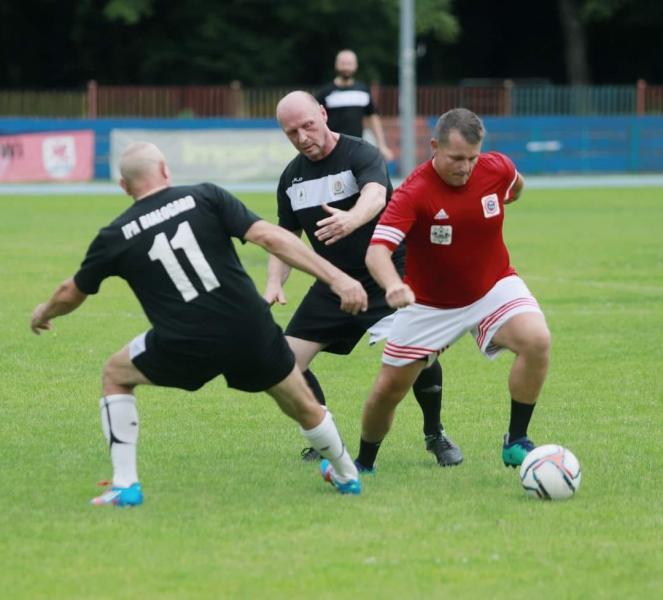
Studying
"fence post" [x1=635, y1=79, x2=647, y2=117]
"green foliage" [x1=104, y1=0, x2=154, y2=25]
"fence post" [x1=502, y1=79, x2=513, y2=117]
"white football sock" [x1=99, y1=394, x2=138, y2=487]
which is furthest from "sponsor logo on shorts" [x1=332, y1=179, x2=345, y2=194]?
"green foliage" [x1=104, y1=0, x2=154, y2=25]

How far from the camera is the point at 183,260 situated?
5789mm

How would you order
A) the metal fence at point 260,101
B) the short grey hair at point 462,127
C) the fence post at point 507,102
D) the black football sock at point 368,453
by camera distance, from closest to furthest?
the short grey hair at point 462,127 → the black football sock at point 368,453 → the metal fence at point 260,101 → the fence post at point 507,102

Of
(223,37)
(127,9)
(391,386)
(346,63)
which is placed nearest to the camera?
(391,386)

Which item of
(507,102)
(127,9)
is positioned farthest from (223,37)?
(507,102)

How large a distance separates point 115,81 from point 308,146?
3871 centimetres

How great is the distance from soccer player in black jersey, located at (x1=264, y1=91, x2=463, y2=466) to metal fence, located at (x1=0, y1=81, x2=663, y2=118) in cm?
2866

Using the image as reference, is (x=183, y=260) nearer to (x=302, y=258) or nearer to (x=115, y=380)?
(x=302, y=258)

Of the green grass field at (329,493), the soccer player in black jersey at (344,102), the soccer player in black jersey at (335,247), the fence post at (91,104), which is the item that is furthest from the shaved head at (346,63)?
the fence post at (91,104)

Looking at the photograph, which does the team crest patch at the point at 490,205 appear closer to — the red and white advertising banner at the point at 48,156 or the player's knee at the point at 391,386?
the player's knee at the point at 391,386

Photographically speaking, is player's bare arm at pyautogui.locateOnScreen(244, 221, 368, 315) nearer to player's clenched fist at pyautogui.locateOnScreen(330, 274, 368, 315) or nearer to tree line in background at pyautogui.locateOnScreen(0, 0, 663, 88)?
player's clenched fist at pyautogui.locateOnScreen(330, 274, 368, 315)

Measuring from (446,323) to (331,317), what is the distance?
780 millimetres

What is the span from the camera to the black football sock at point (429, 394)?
7137mm

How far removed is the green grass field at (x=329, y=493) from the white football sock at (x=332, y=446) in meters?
0.13

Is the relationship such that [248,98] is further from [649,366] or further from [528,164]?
[649,366]
